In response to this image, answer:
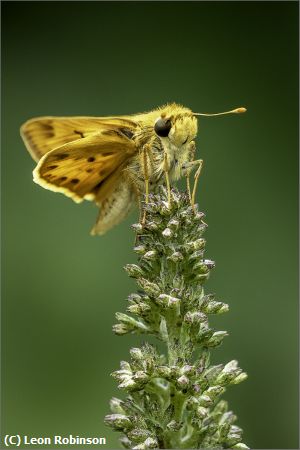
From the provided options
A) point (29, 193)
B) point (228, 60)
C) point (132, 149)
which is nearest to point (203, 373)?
point (132, 149)

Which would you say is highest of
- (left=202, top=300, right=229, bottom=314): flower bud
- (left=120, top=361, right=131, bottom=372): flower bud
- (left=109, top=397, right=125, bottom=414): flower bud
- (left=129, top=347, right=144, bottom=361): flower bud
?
(left=202, top=300, right=229, bottom=314): flower bud

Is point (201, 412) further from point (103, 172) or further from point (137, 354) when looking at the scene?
point (103, 172)

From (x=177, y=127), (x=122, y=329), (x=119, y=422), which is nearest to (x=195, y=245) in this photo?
(x=122, y=329)

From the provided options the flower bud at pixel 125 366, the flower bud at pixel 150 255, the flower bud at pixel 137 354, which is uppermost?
the flower bud at pixel 150 255

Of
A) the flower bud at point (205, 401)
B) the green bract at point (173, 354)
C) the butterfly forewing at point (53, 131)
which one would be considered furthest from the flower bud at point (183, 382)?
the butterfly forewing at point (53, 131)

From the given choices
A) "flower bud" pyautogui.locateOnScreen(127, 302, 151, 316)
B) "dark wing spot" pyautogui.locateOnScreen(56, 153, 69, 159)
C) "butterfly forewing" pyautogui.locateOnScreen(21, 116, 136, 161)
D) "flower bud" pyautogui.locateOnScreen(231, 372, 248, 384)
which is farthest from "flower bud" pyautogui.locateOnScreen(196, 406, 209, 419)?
"butterfly forewing" pyautogui.locateOnScreen(21, 116, 136, 161)

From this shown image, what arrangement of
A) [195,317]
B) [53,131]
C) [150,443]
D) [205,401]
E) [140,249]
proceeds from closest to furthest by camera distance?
[150,443] → [205,401] → [195,317] → [140,249] → [53,131]

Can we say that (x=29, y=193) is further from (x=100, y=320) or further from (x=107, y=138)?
(x=107, y=138)

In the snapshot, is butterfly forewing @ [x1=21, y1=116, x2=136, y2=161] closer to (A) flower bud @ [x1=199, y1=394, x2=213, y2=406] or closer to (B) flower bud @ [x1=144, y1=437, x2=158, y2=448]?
(A) flower bud @ [x1=199, y1=394, x2=213, y2=406]

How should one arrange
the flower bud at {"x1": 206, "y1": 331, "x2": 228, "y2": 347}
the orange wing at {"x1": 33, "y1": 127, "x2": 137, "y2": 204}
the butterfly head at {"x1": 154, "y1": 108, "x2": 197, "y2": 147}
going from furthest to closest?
the orange wing at {"x1": 33, "y1": 127, "x2": 137, "y2": 204}
the butterfly head at {"x1": 154, "y1": 108, "x2": 197, "y2": 147}
the flower bud at {"x1": 206, "y1": 331, "x2": 228, "y2": 347}

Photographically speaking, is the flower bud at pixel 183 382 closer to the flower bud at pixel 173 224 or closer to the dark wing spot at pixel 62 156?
the flower bud at pixel 173 224
